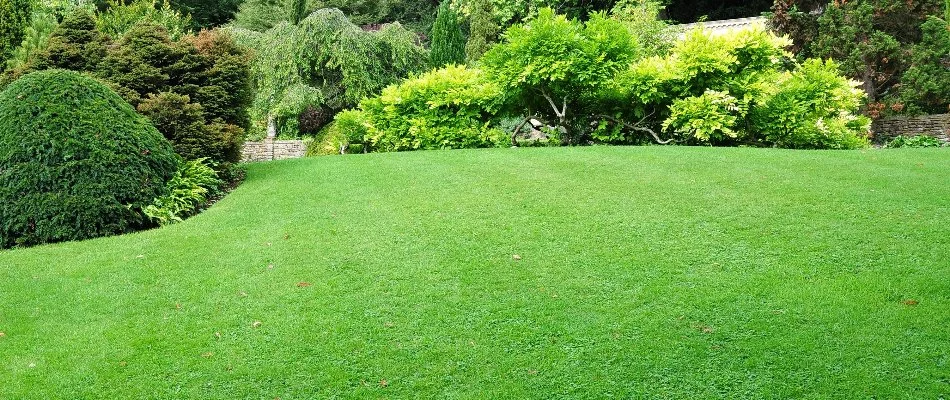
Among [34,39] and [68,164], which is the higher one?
[34,39]

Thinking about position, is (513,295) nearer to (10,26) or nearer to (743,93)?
(743,93)

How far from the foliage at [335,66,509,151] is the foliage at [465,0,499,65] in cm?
1191

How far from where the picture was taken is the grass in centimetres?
410

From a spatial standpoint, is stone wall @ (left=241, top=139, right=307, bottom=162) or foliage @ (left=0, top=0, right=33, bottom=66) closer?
foliage @ (left=0, top=0, right=33, bottom=66)

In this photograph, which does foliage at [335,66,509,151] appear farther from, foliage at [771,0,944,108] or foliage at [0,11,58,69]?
foliage at [771,0,944,108]

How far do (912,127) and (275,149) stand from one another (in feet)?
51.2

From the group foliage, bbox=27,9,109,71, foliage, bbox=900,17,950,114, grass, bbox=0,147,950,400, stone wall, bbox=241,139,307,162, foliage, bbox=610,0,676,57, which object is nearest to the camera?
grass, bbox=0,147,950,400

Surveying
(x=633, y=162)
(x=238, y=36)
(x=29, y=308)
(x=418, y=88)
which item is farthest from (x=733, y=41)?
(x=238, y=36)

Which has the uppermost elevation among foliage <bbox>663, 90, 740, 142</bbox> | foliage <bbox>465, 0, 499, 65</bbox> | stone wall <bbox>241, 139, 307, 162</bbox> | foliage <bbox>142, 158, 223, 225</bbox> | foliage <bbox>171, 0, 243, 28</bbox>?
foliage <bbox>171, 0, 243, 28</bbox>

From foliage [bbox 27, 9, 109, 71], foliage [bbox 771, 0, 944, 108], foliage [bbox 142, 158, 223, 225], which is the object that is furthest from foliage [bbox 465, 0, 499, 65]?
foliage [bbox 142, 158, 223, 225]

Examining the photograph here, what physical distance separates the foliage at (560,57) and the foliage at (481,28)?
485 inches

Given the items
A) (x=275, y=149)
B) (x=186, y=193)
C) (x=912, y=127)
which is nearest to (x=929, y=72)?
(x=912, y=127)

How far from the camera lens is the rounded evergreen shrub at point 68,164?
6.89 meters

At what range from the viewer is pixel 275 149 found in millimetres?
20188
